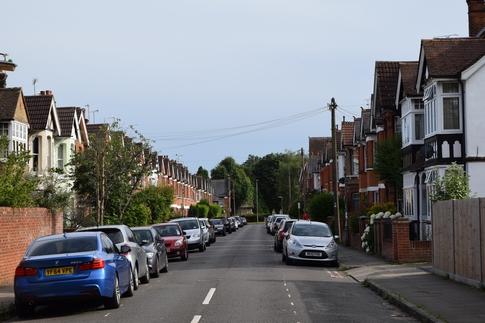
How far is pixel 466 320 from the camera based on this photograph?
11188 mm

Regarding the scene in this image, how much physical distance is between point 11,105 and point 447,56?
20.5 meters

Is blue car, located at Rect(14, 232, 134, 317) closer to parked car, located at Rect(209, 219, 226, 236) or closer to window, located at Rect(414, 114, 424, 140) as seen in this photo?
window, located at Rect(414, 114, 424, 140)

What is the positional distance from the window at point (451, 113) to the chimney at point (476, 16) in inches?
393

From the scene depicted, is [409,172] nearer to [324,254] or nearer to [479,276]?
[324,254]

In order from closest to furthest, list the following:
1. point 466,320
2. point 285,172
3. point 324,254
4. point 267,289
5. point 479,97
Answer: point 466,320 → point 267,289 → point 324,254 → point 479,97 → point 285,172

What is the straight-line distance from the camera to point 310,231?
2555cm

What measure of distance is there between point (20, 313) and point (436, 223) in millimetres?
11656

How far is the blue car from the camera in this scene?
12.4 meters

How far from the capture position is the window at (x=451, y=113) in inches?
1049

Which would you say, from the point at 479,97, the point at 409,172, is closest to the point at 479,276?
the point at 479,97

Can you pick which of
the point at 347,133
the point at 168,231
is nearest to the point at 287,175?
the point at 347,133

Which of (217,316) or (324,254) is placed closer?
(217,316)

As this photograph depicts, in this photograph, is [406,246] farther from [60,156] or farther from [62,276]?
[60,156]

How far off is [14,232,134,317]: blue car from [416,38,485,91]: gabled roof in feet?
57.4
